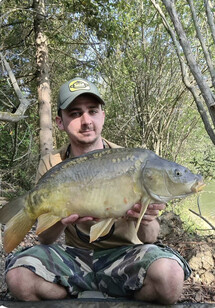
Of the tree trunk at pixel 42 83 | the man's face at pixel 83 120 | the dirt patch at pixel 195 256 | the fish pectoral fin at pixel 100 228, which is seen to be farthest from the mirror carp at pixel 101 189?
the tree trunk at pixel 42 83

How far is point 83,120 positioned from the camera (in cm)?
229

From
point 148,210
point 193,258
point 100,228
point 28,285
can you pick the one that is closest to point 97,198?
point 100,228

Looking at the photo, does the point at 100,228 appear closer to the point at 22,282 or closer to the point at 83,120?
the point at 22,282

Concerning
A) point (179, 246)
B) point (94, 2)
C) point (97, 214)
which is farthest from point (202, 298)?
point (94, 2)

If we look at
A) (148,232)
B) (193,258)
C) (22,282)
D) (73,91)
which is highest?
(73,91)

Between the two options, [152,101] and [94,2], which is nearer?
[94,2]

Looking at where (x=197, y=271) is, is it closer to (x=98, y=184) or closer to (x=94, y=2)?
(x=98, y=184)

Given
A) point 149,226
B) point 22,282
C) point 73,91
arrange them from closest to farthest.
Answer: point 22,282 → point 149,226 → point 73,91

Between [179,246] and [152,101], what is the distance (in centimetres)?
650

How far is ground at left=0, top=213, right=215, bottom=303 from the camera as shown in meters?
2.69

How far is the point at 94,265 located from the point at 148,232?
43cm

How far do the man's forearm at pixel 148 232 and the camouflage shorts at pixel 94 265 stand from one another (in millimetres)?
115

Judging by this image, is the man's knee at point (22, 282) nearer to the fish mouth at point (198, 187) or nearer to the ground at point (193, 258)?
the ground at point (193, 258)

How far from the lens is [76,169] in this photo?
1825mm
